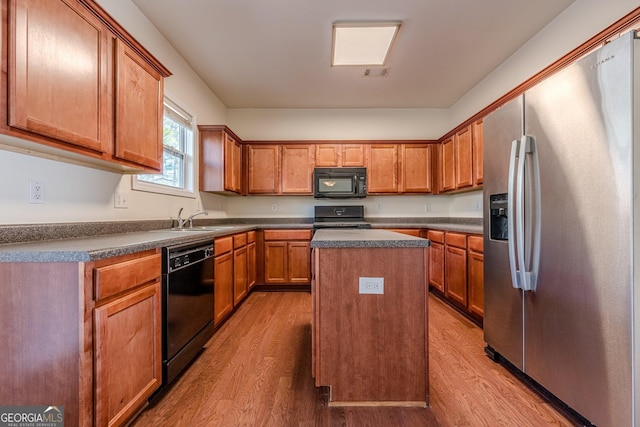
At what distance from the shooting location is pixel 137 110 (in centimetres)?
190

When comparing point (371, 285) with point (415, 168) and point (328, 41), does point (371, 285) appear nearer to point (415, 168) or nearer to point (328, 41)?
point (328, 41)

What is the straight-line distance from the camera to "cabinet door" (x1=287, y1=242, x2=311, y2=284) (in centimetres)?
404

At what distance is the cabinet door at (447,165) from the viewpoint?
3.99 meters

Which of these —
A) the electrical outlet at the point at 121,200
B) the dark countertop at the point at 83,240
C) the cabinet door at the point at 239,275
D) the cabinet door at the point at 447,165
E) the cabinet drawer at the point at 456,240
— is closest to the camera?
the dark countertop at the point at 83,240

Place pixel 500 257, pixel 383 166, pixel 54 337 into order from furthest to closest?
1. pixel 383 166
2. pixel 500 257
3. pixel 54 337

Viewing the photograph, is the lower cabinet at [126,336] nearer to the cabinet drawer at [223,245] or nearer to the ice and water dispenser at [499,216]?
the cabinet drawer at [223,245]

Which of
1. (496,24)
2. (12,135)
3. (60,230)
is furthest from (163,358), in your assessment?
(496,24)

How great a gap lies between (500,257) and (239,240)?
248 cm

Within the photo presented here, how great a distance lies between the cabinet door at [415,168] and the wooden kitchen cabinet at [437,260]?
32.3 inches

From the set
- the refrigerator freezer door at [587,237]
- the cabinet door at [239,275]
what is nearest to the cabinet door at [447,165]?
the refrigerator freezer door at [587,237]

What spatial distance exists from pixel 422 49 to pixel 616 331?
2.78 metres

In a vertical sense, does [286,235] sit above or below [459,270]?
above

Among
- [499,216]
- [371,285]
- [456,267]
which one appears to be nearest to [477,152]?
[456,267]

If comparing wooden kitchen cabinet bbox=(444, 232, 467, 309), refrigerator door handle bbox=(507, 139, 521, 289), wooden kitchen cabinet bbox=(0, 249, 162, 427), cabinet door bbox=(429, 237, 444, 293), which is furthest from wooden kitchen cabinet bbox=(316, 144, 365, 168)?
wooden kitchen cabinet bbox=(0, 249, 162, 427)
